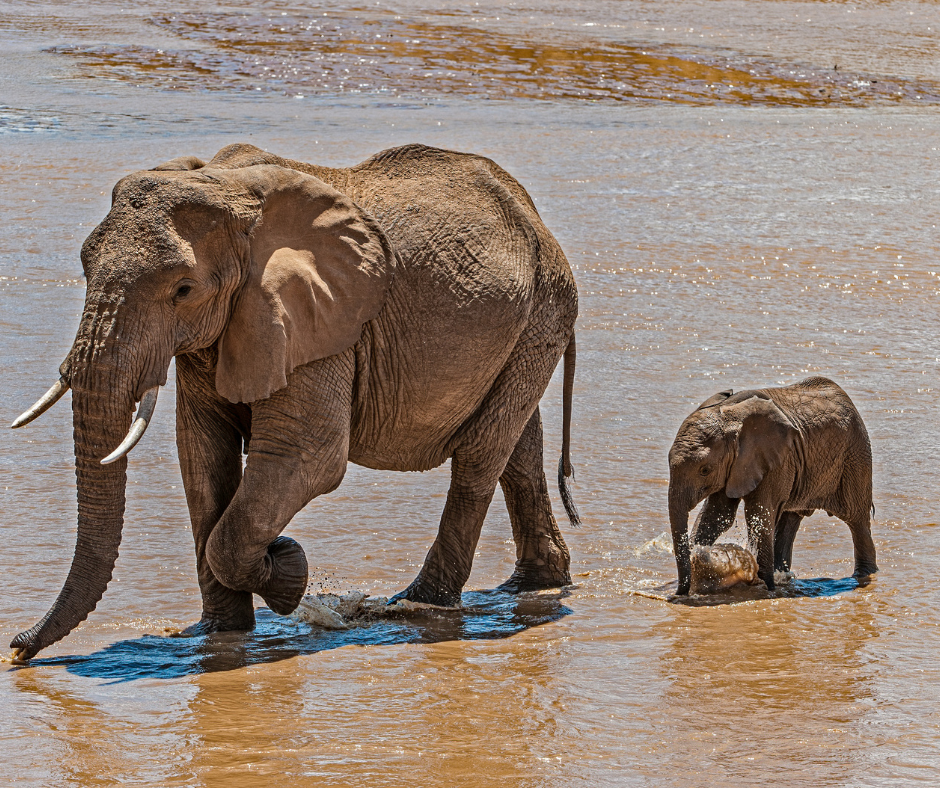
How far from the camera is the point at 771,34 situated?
27.1 m

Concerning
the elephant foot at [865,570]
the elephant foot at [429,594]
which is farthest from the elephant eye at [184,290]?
the elephant foot at [865,570]

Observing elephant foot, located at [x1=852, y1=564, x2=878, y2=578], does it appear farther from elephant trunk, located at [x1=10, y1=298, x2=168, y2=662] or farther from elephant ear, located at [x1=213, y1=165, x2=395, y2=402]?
elephant trunk, located at [x1=10, y1=298, x2=168, y2=662]

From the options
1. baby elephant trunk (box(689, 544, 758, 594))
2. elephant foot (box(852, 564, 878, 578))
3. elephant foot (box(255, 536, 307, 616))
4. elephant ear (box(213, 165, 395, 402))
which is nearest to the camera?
elephant ear (box(213, 165, 395, 402))

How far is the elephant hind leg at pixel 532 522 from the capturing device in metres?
6.54

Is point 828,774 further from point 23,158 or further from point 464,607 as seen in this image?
point 23,158

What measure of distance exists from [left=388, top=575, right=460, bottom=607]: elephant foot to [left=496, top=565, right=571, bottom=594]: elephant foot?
0.47 m

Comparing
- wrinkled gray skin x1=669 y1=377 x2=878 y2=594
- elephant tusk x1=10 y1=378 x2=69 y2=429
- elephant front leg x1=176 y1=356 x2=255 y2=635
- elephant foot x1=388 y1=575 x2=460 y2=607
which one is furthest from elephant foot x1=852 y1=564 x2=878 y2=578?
elephant tusk x1=10 y1=378 x2=69 y2=429

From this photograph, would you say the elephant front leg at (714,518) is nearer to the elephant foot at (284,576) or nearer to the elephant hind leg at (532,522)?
the elephant hind leg at (532,522)

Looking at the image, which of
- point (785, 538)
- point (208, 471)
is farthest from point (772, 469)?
point (208, 471)

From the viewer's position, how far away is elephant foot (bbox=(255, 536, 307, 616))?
5.41 meters

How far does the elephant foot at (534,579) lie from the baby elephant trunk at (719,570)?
1.90ft

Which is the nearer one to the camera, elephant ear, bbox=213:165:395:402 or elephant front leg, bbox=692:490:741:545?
elephant ear, bbox=213:165:395:402

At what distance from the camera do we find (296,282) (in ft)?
17.1

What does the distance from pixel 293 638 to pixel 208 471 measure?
0.70 metres
